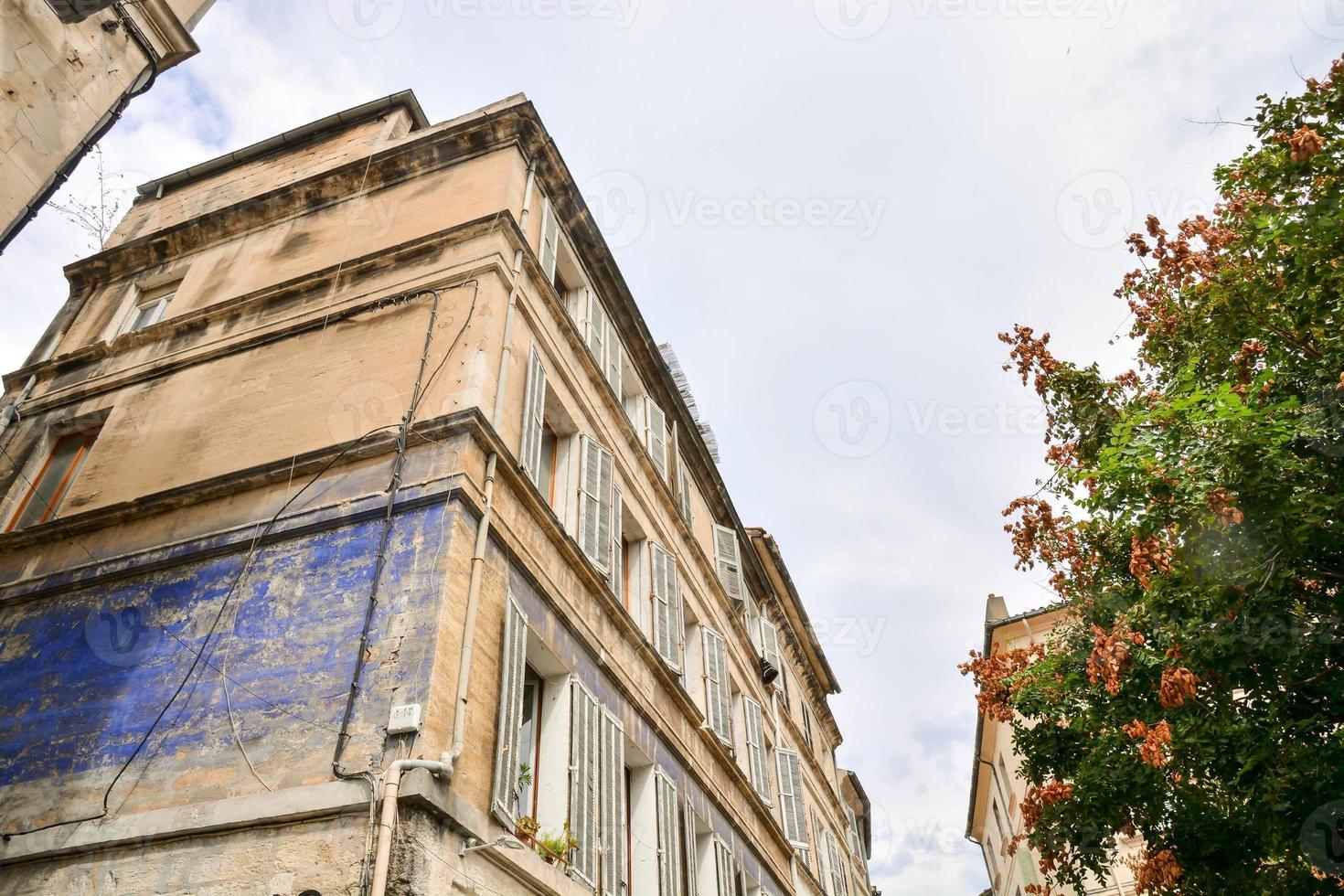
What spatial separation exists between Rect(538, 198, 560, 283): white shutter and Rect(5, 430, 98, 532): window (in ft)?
18.3

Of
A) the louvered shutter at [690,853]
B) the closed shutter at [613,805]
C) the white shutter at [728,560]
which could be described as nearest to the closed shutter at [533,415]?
the closed shutter at [613,805]

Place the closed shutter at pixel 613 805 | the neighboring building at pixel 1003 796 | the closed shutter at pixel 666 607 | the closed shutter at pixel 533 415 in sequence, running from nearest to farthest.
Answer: the closed shutter at pixel 613 805 < the closed shutter at pixel 533 415 < the closed shutter at pixel 666 607 < the neighboring building at pixel 1003 796

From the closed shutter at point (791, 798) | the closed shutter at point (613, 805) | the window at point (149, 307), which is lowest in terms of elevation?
the closed shutter at point (613, 805)

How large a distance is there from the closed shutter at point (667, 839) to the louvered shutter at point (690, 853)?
6.0 inches

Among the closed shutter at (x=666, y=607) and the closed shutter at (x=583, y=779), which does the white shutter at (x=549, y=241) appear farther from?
the closed shutter at (x=583, y=779)

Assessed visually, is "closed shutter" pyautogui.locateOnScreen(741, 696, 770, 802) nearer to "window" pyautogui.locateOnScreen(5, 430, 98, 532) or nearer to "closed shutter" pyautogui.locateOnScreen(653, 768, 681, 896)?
"closed shutter" pyautogui.locateOnScreen(653, 768, 681, 896)

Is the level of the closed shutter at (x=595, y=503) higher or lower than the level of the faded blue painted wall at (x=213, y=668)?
higher

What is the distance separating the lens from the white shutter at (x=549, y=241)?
1083cm

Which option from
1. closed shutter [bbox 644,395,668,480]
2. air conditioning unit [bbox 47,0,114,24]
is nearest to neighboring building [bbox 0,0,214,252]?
air conditioning unit [bbox 47,0,114,24]

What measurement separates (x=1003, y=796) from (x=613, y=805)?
23940 millimetres

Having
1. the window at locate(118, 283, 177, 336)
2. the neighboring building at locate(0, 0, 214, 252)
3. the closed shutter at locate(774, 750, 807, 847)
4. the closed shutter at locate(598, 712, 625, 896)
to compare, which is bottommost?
the closed shutter at locate(598, 712, 625, 896)

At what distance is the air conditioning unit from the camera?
8.27m

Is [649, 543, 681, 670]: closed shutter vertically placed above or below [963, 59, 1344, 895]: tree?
above

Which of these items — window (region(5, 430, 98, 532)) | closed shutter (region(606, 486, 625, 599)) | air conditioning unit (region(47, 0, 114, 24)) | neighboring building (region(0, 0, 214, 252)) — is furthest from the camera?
closed shutter (region(606, 486, 625, 599))
